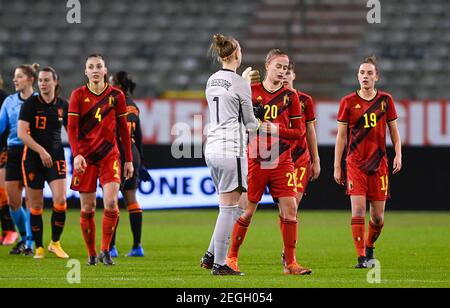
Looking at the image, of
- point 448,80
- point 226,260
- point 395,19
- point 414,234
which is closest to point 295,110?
point 226,260

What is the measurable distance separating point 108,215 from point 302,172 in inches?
86.1

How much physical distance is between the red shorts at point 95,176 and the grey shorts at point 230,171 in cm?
168

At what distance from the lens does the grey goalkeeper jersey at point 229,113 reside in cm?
892

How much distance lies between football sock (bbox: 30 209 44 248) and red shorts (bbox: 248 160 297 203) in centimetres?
304

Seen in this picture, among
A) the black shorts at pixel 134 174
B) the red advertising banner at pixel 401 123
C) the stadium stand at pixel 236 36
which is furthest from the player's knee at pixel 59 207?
the stadium stand at pixel 236 36

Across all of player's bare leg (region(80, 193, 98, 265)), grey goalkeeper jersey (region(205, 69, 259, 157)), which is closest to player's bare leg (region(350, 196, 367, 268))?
grey goalkeeper jersey (region(205, 69, 259, 157))

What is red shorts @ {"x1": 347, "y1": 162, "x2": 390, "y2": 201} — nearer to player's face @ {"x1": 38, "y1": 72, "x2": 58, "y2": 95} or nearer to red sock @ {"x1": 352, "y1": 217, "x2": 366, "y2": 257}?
red sock @ {"x1": 352, "y1": 217, "x2": 366, "y2": 257}

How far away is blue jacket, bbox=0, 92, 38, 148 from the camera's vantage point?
12.5 metres

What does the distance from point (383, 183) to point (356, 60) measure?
14689 mm

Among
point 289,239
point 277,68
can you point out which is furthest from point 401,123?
point 289,239

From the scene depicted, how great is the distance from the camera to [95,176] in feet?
34.3

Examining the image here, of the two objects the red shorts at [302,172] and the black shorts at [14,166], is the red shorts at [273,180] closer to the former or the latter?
the red shorts at [302,172]

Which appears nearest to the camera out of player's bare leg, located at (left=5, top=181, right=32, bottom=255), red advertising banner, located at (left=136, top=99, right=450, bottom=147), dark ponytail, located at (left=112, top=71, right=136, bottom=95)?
dark ponytail, located at (left=112, top=71, right=136, bottom=95)

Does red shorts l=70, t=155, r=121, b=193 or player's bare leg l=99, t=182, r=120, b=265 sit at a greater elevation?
red shorts l=70, t=155, r=121, b=193
